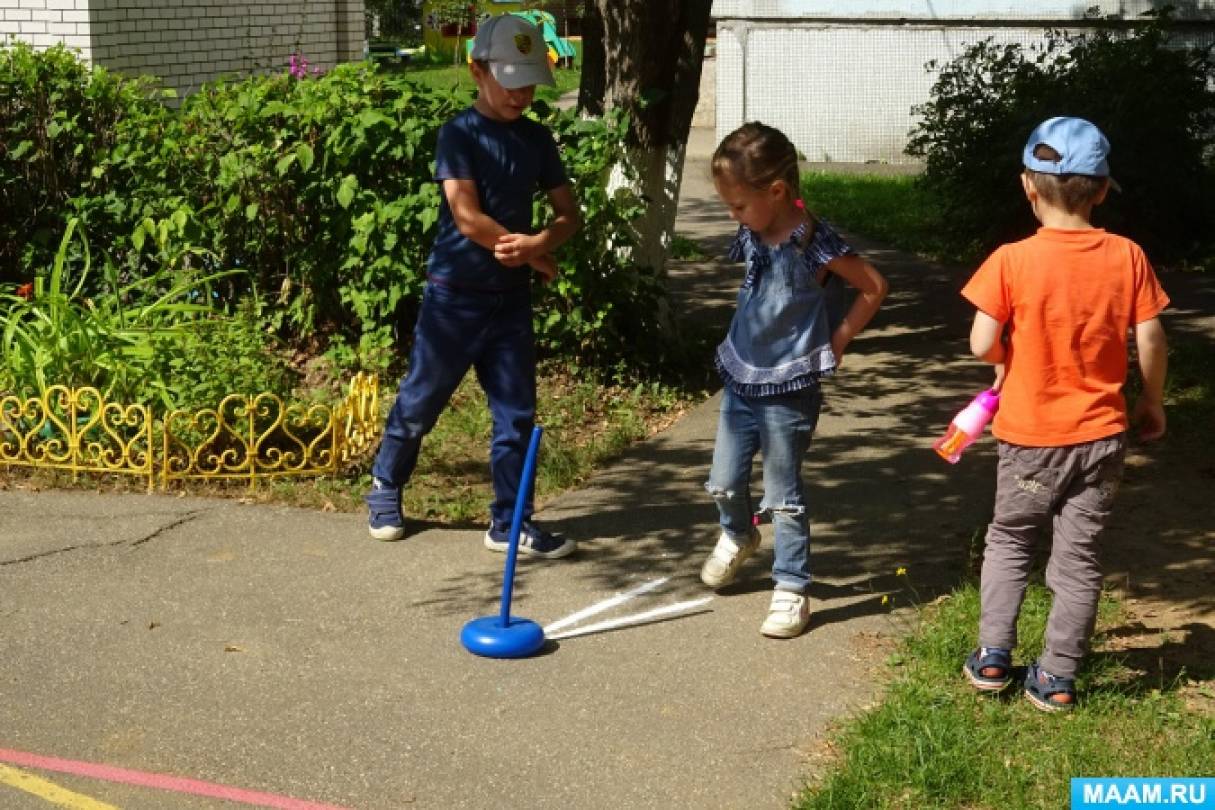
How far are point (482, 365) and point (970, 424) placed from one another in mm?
1974

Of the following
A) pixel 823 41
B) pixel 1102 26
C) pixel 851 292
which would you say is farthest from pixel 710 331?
pixel 823 41

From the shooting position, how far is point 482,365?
599cm

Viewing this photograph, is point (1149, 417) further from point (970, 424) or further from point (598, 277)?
point (598, 277)

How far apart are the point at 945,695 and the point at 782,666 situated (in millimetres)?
561

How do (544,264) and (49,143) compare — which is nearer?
(544,264)

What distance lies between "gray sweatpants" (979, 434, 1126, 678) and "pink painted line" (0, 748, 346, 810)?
6.51 feet

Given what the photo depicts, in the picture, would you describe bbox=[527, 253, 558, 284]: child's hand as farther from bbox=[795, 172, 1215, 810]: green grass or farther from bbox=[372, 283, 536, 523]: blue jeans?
bbox=[795, 172, 1215, 810]: green grass

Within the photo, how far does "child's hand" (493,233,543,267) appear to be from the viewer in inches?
222

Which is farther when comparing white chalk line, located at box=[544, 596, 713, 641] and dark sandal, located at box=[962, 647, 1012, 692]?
white chalk line, located at box=[544, 596, 713, 641]

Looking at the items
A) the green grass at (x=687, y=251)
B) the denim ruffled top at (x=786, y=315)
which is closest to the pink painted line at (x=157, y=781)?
the denim ruffled top at (x=786, y=315)

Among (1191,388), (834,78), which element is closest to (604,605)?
(1191,388)

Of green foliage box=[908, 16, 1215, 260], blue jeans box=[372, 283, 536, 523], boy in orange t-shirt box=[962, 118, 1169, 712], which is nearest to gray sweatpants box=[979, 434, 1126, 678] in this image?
boy in orange t-shirt box=[962, 118, 1169, 712]

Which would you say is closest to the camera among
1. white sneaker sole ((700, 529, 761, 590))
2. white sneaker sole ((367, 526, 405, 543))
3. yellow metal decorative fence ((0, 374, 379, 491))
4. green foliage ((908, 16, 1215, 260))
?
white sneaker sole ((700, 529, 761, 590))

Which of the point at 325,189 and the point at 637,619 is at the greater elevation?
the point at 325,189
